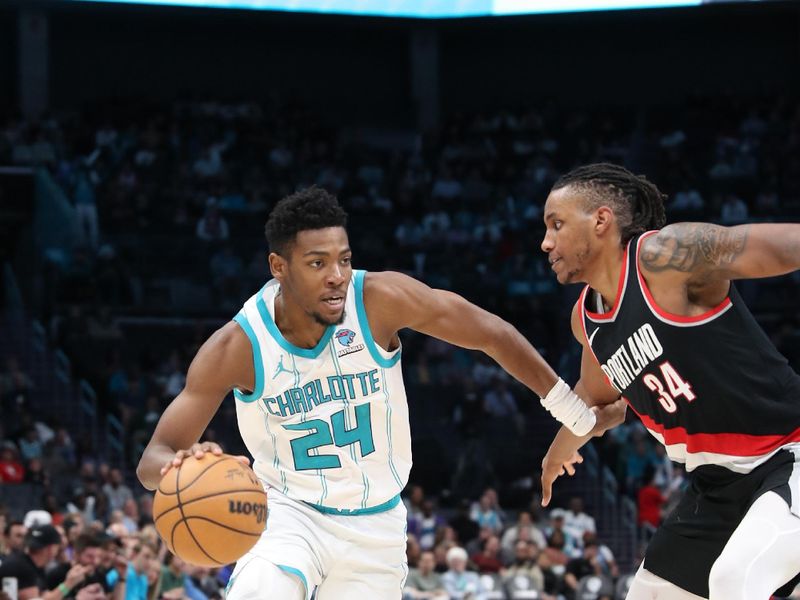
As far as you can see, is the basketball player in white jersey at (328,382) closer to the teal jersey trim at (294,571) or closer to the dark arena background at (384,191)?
the teal jersey trim at (294,571)

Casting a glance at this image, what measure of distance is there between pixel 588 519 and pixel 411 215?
7744 mm

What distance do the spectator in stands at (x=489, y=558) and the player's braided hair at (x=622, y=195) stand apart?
9.10 meters

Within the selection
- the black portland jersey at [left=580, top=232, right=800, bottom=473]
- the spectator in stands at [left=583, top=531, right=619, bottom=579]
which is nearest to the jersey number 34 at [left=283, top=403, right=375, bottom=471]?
the black portland jersey at [left=580, top=232, right=800, bottom=473]

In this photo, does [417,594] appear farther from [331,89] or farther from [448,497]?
[331,89]

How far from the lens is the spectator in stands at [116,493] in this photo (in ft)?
45.9

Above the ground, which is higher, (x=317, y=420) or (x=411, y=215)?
(x=411, y=215)

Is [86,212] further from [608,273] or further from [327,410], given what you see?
[608,273]

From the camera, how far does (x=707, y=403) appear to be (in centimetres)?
490

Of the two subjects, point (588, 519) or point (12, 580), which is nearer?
point (12, 580)

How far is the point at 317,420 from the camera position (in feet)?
18.2

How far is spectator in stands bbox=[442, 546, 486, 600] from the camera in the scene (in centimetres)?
1319

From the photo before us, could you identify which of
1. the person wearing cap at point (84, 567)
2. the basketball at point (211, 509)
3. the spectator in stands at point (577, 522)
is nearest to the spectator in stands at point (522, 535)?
the spectator in stands at point (577, 522)

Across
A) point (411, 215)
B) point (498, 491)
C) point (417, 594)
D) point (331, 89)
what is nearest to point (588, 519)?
point (498, 491)

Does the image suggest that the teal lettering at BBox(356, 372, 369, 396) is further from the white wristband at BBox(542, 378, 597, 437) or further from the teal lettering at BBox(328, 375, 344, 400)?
the white wristband at BBox(542, 378, 597, 437)
